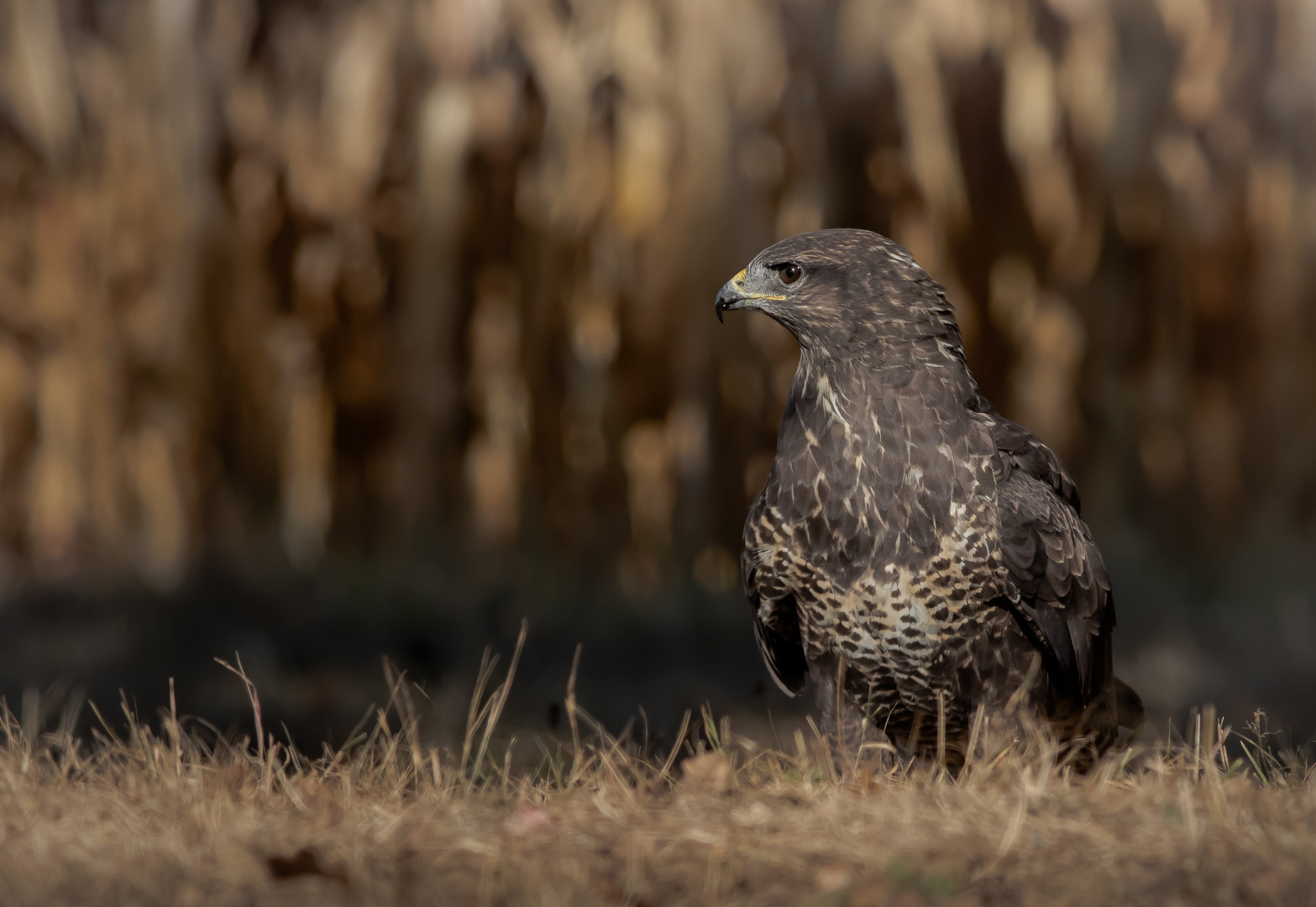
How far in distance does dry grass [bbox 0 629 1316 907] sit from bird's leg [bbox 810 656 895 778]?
54cm

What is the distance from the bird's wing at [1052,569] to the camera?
Answer: 4.27m

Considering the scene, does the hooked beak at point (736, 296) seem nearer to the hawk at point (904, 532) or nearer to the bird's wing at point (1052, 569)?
the hawk at point (904, 532)

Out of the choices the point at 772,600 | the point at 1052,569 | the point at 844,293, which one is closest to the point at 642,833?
the point at 772,600

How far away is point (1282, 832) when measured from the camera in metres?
3.05

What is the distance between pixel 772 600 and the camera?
14.8 feet

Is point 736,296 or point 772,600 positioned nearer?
point 772,600

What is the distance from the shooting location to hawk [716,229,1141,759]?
13.7ft

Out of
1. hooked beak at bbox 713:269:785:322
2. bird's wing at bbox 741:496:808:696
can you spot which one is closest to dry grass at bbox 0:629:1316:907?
bird's wing at bbox 741:496:808:696

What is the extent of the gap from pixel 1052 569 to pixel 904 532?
59 centimetres

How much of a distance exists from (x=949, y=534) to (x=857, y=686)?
2.22 ft

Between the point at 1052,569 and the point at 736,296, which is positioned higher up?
the point at 736,296

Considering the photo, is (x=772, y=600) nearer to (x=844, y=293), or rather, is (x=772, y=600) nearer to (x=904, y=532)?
(x=904, y=532)

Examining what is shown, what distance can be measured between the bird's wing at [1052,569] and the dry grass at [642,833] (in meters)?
0.61

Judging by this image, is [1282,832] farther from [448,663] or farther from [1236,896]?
[448,663]
